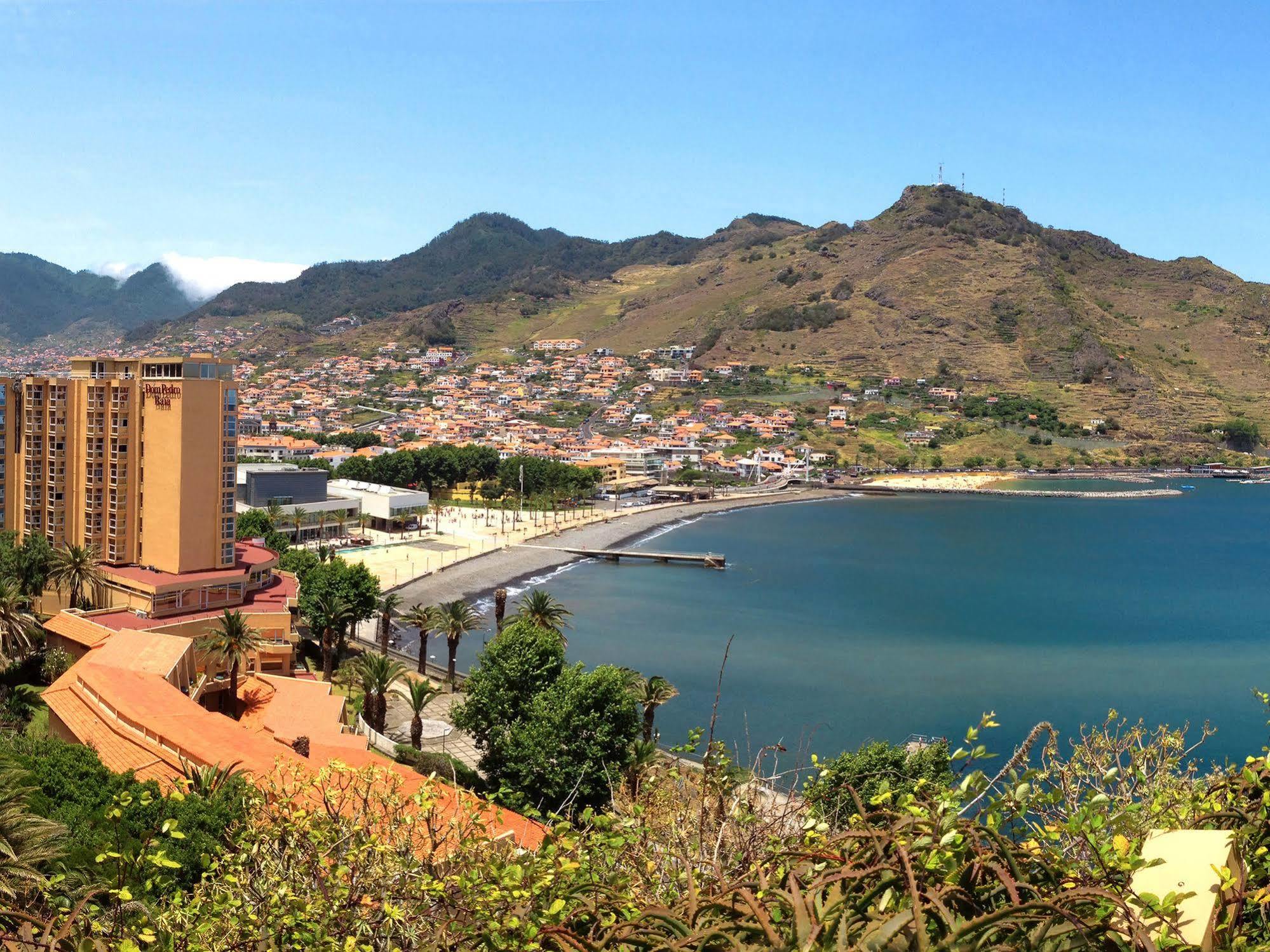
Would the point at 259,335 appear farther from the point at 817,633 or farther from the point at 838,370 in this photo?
the point at 817,633

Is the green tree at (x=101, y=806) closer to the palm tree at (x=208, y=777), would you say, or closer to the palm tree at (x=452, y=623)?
the palm tree at (x=208, y=777)

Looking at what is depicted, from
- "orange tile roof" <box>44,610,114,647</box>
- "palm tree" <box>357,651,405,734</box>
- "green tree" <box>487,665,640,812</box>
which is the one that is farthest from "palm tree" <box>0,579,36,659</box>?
"green tree" <box>487,665,640,812</box>

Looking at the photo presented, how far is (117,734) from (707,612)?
28.8 metres

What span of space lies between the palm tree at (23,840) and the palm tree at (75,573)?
15.2m

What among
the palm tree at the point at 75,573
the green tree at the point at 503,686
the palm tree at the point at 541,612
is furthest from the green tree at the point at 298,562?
the green tree at the point at 503,686

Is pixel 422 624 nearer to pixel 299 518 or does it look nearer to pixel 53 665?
pixel 53 665

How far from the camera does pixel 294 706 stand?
1939 cm

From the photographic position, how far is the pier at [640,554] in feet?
176

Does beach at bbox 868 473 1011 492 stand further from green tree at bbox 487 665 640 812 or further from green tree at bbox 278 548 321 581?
green tree at bbox 487 665 640 812

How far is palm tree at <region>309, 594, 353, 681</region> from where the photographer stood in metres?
25.3

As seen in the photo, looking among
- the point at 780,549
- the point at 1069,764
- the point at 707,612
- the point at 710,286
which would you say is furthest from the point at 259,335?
the point at 1069,764

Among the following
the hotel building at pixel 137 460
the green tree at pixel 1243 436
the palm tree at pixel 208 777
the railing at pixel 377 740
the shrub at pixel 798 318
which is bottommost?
the railing at pixel 377 740

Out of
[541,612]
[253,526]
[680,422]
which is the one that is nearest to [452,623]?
[541,612]

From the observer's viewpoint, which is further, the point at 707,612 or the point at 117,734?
the point at 707,612
